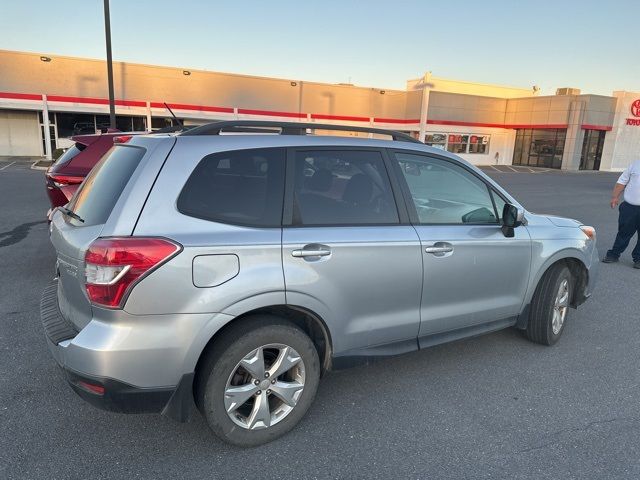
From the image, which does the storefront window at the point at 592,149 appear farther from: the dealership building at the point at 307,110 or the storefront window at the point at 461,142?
the storefront window at the point at 461,142

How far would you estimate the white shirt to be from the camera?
7160 mm

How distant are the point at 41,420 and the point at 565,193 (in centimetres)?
1979

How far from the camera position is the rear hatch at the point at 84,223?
8.29 feet

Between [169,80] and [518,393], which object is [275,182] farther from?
[169,80]

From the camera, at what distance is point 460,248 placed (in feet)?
11.2

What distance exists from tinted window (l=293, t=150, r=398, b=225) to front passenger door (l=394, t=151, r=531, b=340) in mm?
214

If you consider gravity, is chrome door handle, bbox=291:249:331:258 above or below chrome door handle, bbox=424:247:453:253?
above

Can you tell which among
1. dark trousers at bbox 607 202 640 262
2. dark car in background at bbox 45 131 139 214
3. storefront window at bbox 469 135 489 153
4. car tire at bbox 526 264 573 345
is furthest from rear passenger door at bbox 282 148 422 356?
storefront window at bbox 469 135 489 153

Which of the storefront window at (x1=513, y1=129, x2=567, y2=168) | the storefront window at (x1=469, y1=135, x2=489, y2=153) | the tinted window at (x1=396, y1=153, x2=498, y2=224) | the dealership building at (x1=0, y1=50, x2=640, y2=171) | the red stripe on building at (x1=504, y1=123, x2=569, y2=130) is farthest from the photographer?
the storefront window at (x1=469, y1=135, x2=489, y2=153)

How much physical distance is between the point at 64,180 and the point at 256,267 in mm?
4331

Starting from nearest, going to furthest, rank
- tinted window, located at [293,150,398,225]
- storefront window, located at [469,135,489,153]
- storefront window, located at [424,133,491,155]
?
tinted window, located at [293,150,398,225] < storefront window, located at [424,133,491,155] < storefront window, located at [469,135,489,153]

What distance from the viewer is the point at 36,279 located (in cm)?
566

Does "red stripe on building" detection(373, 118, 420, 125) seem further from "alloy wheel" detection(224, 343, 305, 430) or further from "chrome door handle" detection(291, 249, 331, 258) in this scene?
"alloy wheel" detection(224, 343, 305, 430)

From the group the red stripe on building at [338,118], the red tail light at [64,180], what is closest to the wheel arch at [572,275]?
the red tail light at [64,180]
